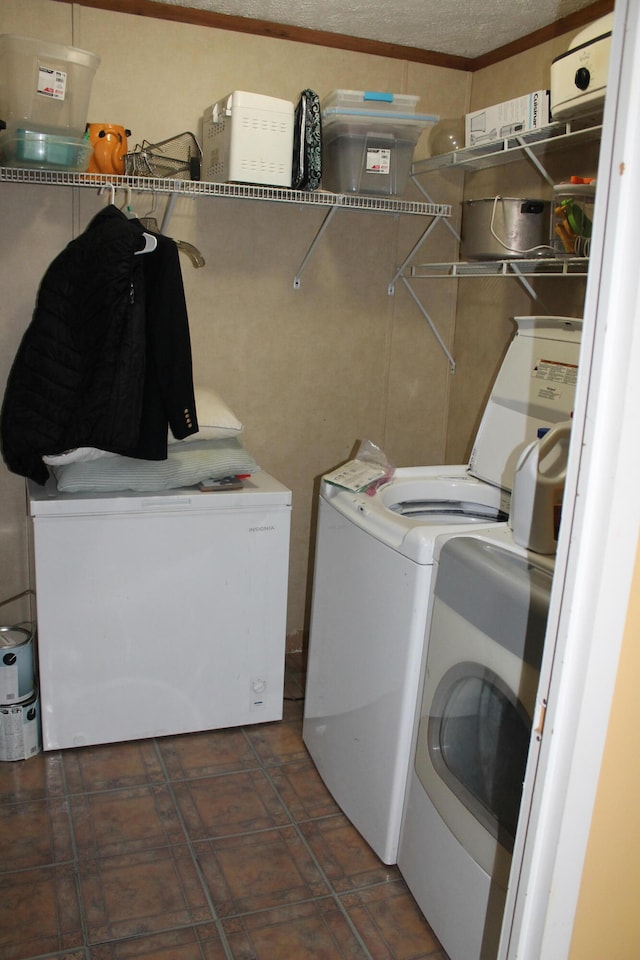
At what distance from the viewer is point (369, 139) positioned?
101 inches

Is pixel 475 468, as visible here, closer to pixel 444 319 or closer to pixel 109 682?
pixel 444 319

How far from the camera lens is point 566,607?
3.00ft

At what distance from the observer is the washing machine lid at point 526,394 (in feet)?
7.06

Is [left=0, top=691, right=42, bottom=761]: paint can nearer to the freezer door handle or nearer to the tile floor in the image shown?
the tile floor

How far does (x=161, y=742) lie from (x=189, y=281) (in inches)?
61.3

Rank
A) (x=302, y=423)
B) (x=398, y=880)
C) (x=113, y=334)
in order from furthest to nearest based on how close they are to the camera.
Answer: (x=302, y=423)
(x=113, y=334)
(x=398, y=880)

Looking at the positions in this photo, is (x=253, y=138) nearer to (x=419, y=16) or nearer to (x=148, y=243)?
(x=148, y=243)

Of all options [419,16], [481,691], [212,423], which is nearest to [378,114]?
[419,16]

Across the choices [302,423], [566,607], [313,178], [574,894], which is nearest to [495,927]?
[574,894]

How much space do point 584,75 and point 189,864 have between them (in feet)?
7.22

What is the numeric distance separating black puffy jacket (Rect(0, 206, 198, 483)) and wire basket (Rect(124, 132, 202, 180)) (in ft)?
1.06

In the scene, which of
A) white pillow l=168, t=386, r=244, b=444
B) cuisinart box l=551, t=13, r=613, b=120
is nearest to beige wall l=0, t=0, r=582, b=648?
white pillow l=168, t=386, r=244, b=444

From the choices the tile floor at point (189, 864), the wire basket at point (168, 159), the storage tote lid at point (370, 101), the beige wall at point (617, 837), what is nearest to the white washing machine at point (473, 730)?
the tile floor at point (189, 864)

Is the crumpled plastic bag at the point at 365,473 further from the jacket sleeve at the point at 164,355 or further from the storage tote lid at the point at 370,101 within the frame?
the storage tote lid at the point at 370,101
